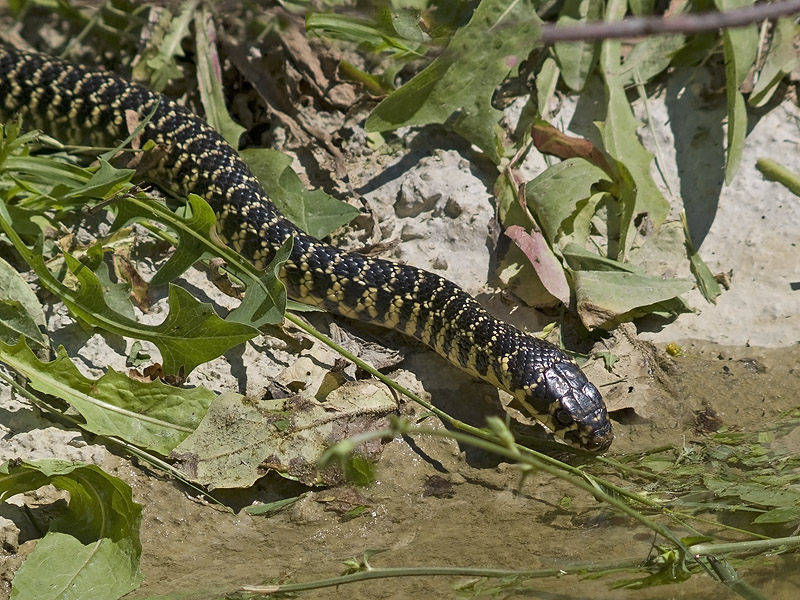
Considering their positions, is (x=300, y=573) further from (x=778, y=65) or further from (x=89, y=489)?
(x=778, y=65)

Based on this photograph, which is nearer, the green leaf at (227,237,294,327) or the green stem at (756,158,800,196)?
the green leaf at (227,237,294,327)

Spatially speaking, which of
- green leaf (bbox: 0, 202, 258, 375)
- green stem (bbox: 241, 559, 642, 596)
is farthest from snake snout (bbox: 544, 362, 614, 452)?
green leaf (bbox: 0, 202, 258, 375)

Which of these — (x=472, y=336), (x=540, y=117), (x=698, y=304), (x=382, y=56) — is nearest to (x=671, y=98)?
(x=540, y=117)

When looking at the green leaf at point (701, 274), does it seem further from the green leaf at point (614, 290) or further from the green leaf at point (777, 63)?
the green leaf at point (777, 63)

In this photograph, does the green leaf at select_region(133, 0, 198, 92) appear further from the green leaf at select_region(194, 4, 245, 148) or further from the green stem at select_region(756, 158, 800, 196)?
the green stem at select_region(756, 158, 800, 196)

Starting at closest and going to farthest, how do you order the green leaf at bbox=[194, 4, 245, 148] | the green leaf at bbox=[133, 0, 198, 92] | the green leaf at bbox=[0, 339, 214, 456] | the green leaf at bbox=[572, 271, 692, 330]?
the green leaf at bbox=[0, 339, 214, 456]
the green leaf at bbox=[572, 271, 692, 330]
the green leaf at bbox=[194, 4, 245, 148]
the green leaf at bbox=[133, 0, 198, 92]
